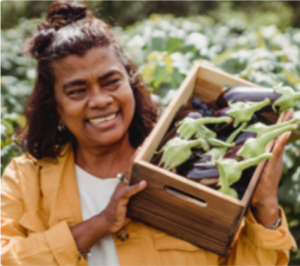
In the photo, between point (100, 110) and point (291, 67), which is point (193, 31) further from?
point (100, 110)

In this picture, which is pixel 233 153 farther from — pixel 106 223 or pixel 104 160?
pixel 104 160

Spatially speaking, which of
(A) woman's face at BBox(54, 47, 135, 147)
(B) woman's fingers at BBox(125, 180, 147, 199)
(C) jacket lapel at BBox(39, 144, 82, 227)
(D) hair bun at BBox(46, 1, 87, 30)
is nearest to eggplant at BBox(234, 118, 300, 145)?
(B) woman's fingers at BBox(125, 180, 147, 199)

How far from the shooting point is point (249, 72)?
2482 millimetres

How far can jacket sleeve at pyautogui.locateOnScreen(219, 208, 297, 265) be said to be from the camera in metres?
1.82

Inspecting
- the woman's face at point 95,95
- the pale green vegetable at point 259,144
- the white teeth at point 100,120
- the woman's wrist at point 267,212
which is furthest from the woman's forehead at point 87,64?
the woman's wrist at point 267,212

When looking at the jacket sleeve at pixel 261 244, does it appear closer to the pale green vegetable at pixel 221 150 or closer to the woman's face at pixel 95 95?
the pale green vegetable at pixel 221 150

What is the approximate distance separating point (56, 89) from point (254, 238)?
1056mm

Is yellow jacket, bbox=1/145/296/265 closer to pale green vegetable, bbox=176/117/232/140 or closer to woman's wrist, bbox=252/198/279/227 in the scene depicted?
woman's wrist, bbox=252/198/279/227

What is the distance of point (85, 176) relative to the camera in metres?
2.15

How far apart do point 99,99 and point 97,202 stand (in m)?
0.46

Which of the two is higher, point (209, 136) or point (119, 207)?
point (209, 136)

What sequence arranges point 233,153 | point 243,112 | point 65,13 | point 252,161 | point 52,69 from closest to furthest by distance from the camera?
point 252,161 < point 233,153 < point 243,112 < point 52,69 < point 65,13

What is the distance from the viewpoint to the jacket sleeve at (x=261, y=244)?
5.96 ft

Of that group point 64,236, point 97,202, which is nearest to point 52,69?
point 97,202
